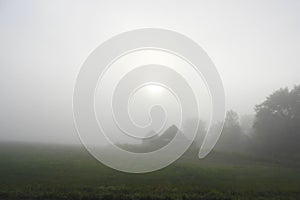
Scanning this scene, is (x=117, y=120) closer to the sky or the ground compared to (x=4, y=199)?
closer to the sky

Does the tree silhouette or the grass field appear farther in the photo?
the tree silhouette

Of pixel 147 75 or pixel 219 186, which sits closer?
pixel 219 186

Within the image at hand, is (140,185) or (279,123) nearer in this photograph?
(140,185)

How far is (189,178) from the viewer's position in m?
20.2

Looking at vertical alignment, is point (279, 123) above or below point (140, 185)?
above

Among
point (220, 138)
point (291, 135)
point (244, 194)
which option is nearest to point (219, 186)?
point (244, 194)

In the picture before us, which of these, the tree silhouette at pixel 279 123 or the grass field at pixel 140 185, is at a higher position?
the tree silhouette at pixel 279 123

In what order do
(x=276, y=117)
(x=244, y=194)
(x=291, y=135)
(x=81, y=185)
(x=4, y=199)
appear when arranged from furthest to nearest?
(x=276, y=117) < (x=291, y=135) < (x=81, y=185) < (x=244, y=194) < (x=4, y=199)

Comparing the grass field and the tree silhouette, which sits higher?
the tree silhouette

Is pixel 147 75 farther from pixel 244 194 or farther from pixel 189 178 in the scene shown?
pixel 244 194

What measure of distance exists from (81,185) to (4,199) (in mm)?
4985

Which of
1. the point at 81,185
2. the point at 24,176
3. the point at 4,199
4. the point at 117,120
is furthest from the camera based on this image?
the point at 117,120

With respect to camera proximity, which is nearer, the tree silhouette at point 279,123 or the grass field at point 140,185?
the grass field at point 140,185

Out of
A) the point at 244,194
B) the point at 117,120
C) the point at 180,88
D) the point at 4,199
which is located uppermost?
the point at 180,88
